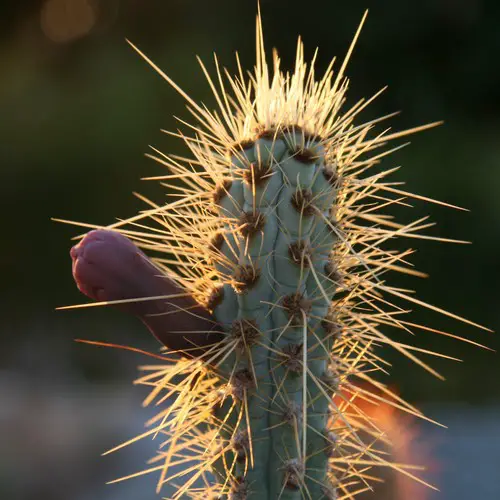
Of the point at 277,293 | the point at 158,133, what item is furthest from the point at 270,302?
the point at 158,133

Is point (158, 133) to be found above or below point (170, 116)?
below

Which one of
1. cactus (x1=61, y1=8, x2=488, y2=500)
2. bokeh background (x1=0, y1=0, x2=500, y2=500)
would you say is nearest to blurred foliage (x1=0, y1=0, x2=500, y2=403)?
bokeh background (x1=0, y1=0, x2=500, y2=500)

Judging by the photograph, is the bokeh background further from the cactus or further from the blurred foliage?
the cactus

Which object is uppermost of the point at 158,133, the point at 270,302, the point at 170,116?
the point at 170,116

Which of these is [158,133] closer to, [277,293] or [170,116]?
[170,116]

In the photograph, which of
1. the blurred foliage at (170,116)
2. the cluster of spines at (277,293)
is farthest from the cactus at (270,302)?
the blurred foliage at (170,116)

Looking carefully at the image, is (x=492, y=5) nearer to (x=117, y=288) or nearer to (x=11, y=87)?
(x=11, y=87)
